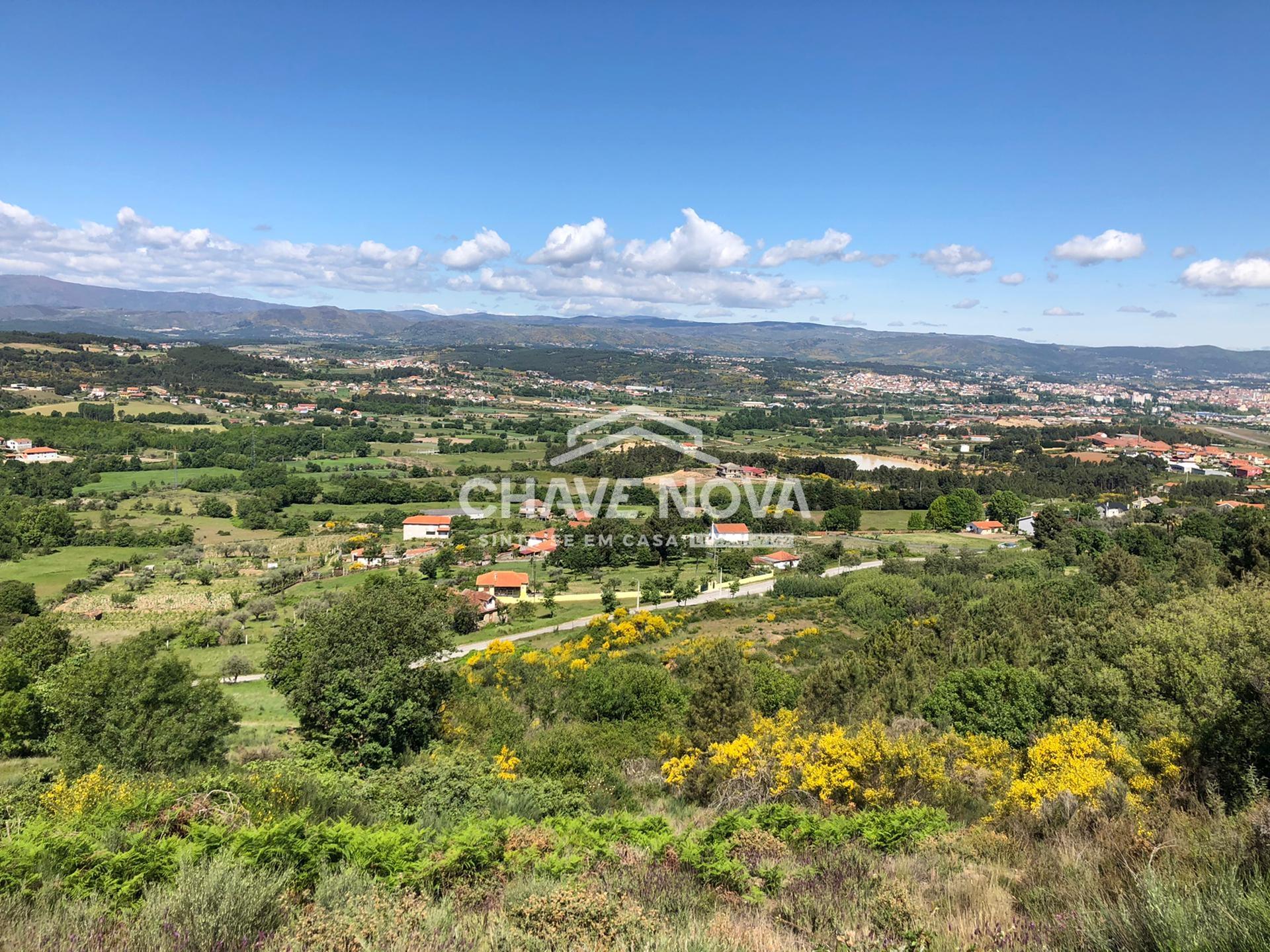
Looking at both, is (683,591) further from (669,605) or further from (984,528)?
(984,528)

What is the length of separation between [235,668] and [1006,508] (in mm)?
48636

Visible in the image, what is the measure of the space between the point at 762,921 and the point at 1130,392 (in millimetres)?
199309

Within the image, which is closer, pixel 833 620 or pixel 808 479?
pixel 833 620

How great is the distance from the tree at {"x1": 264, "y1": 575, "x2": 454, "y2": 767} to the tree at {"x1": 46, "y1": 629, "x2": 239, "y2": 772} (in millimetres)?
1625

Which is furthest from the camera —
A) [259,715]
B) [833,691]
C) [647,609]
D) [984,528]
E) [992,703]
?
[984,528]

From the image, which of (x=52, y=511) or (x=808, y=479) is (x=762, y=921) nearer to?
(x=52, y=511)

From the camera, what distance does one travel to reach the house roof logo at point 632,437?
65125 millimetres

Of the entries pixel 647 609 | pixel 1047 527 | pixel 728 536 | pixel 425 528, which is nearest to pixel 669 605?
pixel 647 609

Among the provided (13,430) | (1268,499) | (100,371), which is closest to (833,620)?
(1268,499)

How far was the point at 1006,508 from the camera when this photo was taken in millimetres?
49094

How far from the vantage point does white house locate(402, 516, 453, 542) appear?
1601 inches

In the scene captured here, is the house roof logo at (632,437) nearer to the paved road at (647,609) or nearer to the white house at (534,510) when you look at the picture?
the white house at (534,510)

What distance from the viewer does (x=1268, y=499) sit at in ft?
162

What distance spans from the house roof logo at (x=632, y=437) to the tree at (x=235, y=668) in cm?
4058
